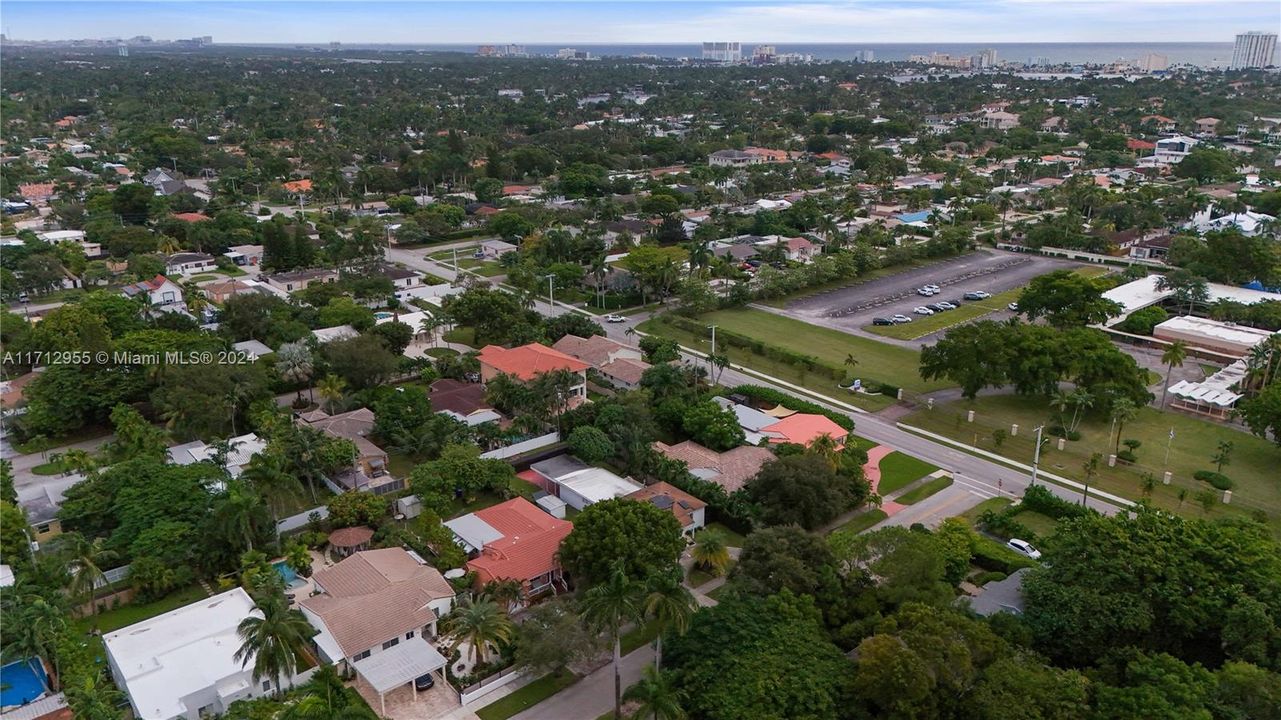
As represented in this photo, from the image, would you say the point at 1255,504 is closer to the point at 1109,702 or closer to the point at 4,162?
the point at 1109,702

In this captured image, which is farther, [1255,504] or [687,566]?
[1255,504]

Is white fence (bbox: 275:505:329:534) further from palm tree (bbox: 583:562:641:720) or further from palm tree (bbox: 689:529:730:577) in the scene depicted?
palm tree (bbox: 583:562:641:720)

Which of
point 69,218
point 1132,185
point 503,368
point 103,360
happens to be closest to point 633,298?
point 503,368

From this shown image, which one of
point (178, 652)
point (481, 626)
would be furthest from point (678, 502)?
point (178, 652)

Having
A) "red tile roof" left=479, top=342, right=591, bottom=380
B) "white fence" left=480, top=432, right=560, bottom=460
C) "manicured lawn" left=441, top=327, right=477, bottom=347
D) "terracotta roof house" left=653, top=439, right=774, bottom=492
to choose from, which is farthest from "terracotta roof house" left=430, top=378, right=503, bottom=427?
"terracotta roof house" left=653, top=439, right=774, bottom=492

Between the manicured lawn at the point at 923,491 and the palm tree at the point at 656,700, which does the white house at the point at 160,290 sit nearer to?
the manicured lawn at the point at 923,491
